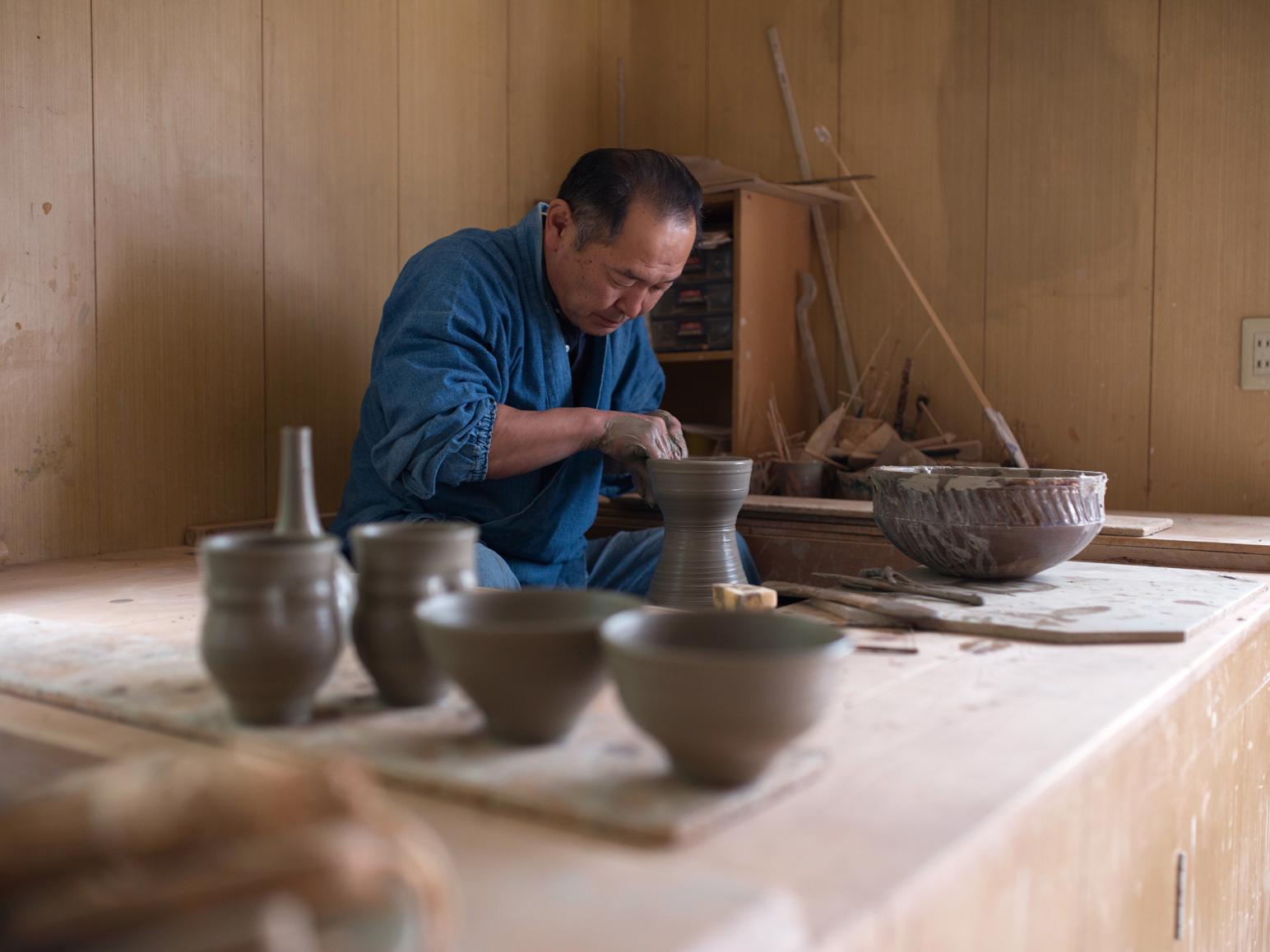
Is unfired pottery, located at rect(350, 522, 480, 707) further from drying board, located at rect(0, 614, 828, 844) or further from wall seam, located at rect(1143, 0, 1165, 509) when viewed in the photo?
wall seam, located at rect(1143, 0, 1165, 509)

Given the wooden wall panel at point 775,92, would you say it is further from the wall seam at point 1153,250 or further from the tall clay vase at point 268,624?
the tall clay vase at point 268,624

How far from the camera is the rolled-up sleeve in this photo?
197cm

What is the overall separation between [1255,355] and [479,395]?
2113mm

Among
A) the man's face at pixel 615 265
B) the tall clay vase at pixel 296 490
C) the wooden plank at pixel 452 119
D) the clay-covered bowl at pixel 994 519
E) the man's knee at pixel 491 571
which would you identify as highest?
the wooden plank at pixel 452 119

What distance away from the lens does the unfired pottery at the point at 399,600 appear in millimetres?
944

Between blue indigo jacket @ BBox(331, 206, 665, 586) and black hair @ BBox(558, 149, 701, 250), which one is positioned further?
black hair @ BBox(558, 149, 701, 250)

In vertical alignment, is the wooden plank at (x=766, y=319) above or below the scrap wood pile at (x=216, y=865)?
above

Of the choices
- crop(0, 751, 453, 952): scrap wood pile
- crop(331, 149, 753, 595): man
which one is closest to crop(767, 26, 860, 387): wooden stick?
crop(331, 149, 753, 595): man

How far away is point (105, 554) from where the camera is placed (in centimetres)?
228

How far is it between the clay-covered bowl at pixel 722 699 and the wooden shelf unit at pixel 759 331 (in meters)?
2.41

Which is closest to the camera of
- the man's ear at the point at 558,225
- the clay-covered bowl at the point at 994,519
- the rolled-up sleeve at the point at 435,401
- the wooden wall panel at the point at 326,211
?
the clay-covered bowl at the point at 994,519

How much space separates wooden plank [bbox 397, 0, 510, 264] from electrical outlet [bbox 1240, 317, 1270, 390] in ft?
7.01

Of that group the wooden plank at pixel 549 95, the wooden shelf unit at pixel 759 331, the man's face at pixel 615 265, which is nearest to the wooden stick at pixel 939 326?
the wooden shelf unit at pixel 759 331

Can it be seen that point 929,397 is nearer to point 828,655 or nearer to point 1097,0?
point 1097,0
